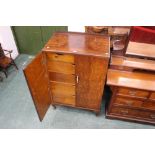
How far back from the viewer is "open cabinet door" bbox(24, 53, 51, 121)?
1.80 metres

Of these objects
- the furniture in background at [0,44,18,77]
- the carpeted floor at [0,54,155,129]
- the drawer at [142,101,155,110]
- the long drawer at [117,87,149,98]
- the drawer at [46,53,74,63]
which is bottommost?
the carpeted floor at [0,54,155,129]

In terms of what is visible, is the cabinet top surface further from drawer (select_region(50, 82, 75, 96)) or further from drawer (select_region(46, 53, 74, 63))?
drawer (select_region(50, 82, 75, 96))

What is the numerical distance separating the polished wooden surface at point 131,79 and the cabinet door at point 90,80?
17 centimetres

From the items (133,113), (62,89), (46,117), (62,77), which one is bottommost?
(46,117)

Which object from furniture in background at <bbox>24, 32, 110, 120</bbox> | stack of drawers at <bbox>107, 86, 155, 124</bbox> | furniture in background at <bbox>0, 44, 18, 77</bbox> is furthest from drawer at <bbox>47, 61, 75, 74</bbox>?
furniture in background at <bbox>0, 44, 18, 77</bbox>

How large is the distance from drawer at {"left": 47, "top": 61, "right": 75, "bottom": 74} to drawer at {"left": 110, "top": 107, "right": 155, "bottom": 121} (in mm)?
978

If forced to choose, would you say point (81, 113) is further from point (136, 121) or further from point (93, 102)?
point (136, 121)

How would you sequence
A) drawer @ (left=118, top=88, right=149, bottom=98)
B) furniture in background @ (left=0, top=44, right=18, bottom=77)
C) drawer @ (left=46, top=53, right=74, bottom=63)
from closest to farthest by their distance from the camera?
drawer @ (left=46, top=53, right=74, bottom=63), drawer @ (left=118, top=88, right=149, bottom=98), furniture in background @ (left=0, top=44, right=18, bottom=77)

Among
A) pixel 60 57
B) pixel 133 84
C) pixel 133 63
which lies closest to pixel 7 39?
pixel 60 57

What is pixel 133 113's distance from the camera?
244 cm

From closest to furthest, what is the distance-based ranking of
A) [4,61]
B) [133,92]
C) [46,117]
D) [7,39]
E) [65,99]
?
1. [133,92]
2. [65,99]
3. [46,117]
4. [4,61]
5. [7,39]

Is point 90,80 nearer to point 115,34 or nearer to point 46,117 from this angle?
point 115,34

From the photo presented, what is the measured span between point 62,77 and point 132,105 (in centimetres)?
113

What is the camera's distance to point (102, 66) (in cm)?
191
